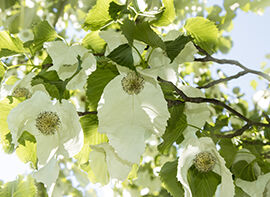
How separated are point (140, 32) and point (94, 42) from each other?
168 millimetres

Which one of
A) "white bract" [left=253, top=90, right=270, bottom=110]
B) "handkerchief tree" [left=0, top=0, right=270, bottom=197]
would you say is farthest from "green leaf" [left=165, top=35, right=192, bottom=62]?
"white bract" [left=253, top=90, right=270, bottom=110]

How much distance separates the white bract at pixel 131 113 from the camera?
1.51ft

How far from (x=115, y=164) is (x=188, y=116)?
17cm

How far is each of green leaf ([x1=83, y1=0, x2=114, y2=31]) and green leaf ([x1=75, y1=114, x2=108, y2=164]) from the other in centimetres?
15

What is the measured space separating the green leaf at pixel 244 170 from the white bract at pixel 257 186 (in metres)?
0.03

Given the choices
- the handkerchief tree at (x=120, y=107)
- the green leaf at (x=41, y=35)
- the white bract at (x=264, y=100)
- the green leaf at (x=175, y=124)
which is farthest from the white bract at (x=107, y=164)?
the white bract at (x=264, y=100)

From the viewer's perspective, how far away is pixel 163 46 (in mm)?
445

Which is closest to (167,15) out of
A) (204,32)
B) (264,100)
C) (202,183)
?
(204,32)

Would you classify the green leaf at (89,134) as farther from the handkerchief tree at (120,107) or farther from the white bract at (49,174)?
the white bract at (49,174)

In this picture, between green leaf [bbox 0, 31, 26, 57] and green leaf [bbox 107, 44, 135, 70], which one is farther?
green leaf [bbox 0, 31, 26, 57]

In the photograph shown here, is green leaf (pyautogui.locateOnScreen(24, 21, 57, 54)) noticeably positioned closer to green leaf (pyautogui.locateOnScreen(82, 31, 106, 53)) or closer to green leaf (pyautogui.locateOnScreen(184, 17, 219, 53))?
green leaf (pyautogui.locateOnScreen(82, 31, 106, 53))

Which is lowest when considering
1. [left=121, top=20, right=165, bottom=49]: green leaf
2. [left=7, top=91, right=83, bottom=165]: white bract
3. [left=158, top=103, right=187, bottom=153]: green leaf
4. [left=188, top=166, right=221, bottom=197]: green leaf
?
[left=188, top=166, right=221, bottom=197]: green leaf

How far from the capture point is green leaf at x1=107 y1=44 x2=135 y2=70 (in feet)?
1.46

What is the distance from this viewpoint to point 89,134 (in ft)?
1.91
